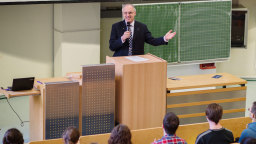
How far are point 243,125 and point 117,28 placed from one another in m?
1.98

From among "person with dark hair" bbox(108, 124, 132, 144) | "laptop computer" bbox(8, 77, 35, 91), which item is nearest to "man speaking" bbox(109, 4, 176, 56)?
"laptop computer" bbox(8, 77, 35, 91)

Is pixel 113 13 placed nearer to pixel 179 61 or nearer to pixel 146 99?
pixel 179 61

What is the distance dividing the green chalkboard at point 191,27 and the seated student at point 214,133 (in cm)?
367

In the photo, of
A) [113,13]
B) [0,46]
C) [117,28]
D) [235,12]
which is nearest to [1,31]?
[0,46]

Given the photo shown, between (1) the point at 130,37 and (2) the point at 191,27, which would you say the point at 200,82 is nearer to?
(1) the point at 130,37

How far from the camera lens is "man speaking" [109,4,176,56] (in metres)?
6.25

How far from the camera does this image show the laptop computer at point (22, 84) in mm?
Answer: 5480

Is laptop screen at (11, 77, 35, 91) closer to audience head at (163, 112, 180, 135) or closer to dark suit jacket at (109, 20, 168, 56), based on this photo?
dark suit jacket at (109, 20, 168, 56)

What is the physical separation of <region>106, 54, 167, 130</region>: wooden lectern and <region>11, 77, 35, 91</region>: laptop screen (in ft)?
3.12

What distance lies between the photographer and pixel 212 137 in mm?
4594

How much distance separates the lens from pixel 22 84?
5.51 m

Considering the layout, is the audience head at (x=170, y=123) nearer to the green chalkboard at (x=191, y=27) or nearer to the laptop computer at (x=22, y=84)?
the laptop computer at (x=22, y=84)

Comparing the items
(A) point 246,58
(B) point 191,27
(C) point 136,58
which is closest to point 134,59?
(C) point 136,58

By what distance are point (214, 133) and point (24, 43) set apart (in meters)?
4.66
